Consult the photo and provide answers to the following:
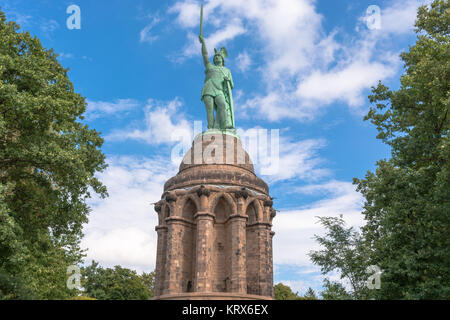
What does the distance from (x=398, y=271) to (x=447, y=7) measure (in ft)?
37.4

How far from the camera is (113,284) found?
44.9 m

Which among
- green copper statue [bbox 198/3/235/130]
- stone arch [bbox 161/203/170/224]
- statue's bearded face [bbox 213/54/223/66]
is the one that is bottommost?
stone arch [bbox 161/203/170/224]

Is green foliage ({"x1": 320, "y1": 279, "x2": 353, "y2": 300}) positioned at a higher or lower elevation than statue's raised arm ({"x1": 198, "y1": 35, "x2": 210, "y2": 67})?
lower

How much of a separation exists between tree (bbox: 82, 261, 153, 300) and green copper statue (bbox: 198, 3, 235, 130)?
78.5 feet

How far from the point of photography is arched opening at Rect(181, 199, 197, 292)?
22547mm

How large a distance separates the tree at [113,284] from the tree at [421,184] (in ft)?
108

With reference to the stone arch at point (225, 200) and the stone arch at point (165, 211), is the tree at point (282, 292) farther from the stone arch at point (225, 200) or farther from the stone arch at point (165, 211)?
the stone arch at point (225, 200)

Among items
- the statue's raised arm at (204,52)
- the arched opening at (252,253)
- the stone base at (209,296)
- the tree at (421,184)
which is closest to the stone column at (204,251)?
the stone base at (209,296)

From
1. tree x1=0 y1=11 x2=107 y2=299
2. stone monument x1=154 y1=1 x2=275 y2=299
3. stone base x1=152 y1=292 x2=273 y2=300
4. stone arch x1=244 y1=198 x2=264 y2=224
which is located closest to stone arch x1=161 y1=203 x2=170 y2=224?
stone monument x1=154 y1=1 x2=275 y2=299

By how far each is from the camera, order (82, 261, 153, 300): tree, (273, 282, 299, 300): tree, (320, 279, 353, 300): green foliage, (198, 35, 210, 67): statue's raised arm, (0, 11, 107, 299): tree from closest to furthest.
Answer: (0, 11, 107, 299): tree < (320, 279, 353, 300): green foliage < (198, 35, 210, 67): statue's raised arm < (82, 261, 153, 300): tree < (273, 282, 299, 300): tree

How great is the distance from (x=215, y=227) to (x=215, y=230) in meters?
0.18

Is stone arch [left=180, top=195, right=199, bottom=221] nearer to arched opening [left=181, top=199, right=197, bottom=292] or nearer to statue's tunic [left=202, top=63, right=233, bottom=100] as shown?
arched opening [left=181, top=199, right=197, bottom=292]
